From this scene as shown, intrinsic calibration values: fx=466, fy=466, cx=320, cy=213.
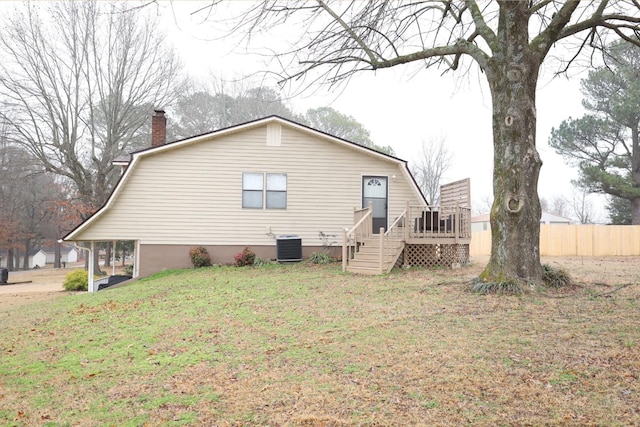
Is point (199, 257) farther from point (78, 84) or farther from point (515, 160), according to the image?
point (78, 84)

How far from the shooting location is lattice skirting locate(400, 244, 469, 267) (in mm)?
13266

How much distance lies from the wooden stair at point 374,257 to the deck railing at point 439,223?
63cm

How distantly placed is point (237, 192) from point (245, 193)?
0.26 metres

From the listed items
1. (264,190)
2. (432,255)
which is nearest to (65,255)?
(264,190)

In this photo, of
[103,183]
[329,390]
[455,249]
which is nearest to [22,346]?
[329,390]

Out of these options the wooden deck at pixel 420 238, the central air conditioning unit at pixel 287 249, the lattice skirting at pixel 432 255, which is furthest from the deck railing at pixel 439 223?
the central air conditioning unit at pixel 287 249

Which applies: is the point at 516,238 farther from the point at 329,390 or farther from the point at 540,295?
the point at 329,390

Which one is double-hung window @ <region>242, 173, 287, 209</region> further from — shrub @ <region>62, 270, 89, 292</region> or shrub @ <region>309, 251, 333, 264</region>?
shrub @ <region>62, 270, 89, 292</region>

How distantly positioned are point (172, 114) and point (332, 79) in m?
26.9

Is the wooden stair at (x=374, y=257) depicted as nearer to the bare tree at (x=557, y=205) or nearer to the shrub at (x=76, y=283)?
the shrub at (x=76, y=283)

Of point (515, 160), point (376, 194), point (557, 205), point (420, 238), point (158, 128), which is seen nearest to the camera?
point (515, 160)

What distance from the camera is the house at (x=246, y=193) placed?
15.0 meters

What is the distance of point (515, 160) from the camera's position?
8.45m

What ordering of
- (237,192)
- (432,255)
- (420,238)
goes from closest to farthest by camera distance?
(420,238) < (432,255) < (237,192)
